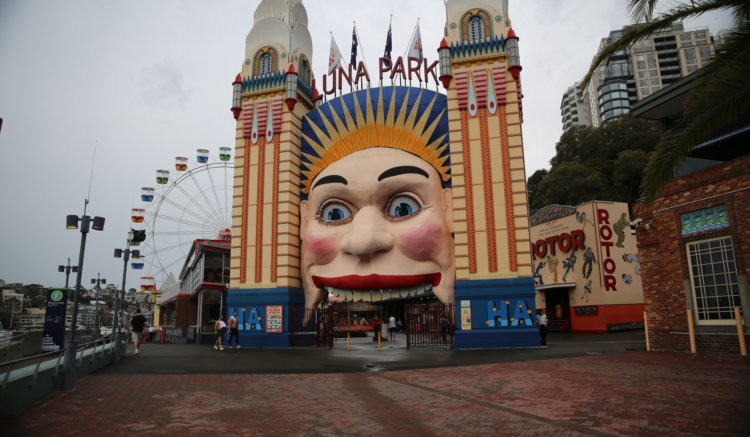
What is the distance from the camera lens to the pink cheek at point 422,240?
19266 mm

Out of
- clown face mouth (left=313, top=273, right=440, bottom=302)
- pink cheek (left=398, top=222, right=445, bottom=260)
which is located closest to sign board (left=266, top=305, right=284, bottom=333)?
clown face mouth (left=313, top=273, right=440, bottom=302)

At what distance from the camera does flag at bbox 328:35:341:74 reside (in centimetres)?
2441

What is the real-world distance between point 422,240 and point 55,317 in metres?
15.9

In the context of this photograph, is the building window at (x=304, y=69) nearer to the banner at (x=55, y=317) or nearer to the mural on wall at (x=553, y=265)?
the banner at (x=55, y=317)

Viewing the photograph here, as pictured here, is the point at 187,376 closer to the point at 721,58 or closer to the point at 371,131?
the point at 721,58

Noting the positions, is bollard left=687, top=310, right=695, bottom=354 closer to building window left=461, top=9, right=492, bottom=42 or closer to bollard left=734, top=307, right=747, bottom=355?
bollard left=734, top=307, right=747, bottom=355

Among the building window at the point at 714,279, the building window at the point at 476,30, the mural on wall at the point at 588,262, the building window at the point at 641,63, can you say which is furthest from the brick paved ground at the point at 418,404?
the building window at the point at 641,63

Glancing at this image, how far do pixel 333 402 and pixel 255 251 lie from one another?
14972 millimetres

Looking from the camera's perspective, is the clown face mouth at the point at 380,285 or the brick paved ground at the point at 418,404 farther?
the clown face mouth at the point at 380,285

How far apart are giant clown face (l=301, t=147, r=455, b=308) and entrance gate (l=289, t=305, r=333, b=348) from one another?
1684mm

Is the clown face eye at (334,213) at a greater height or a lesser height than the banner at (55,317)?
greater

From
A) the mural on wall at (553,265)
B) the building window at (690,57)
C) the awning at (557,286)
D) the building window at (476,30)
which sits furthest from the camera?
the building window at (690,57)

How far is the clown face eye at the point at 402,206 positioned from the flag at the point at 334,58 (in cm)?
809

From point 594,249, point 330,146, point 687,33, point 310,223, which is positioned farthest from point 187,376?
point 687,33
